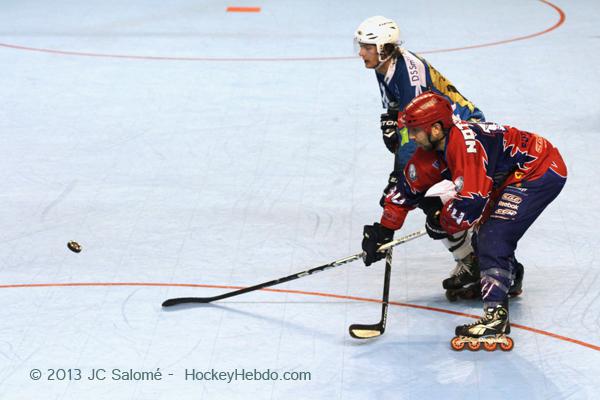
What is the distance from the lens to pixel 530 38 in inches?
418

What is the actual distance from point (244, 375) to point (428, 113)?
63.4 inches

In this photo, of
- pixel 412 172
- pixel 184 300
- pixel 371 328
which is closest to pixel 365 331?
pixel 371 328

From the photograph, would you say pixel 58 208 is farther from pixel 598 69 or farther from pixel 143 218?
pixel 598 69

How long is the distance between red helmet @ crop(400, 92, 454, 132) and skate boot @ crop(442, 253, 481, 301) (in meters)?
1.07

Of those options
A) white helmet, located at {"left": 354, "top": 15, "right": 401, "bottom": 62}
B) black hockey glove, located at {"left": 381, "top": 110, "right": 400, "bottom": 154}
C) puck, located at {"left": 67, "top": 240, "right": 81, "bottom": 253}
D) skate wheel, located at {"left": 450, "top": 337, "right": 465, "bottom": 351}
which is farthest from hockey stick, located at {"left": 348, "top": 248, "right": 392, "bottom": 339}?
puck, located at {"left": 67, "top": 240, "right": 81, "bottom": 253}

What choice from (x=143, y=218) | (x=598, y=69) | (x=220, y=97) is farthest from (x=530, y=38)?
(x=143, y=218)

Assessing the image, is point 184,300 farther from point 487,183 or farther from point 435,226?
point 487,183

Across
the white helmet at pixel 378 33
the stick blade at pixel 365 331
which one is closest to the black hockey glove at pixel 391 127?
the white helmet at pixel 378 33

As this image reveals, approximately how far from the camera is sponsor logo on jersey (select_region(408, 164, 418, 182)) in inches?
204

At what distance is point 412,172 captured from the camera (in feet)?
17.0

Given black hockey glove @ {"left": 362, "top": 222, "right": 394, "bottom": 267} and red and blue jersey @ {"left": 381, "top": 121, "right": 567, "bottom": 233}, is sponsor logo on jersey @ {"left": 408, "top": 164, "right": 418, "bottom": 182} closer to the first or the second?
red and blue jersey @ {"left": 381, "top": 121, "right": 567, "bottom": 233}

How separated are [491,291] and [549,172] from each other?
0.68 meters

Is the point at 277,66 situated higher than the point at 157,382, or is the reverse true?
the point at 157,382

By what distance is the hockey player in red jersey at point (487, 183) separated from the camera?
4871 millimetres
